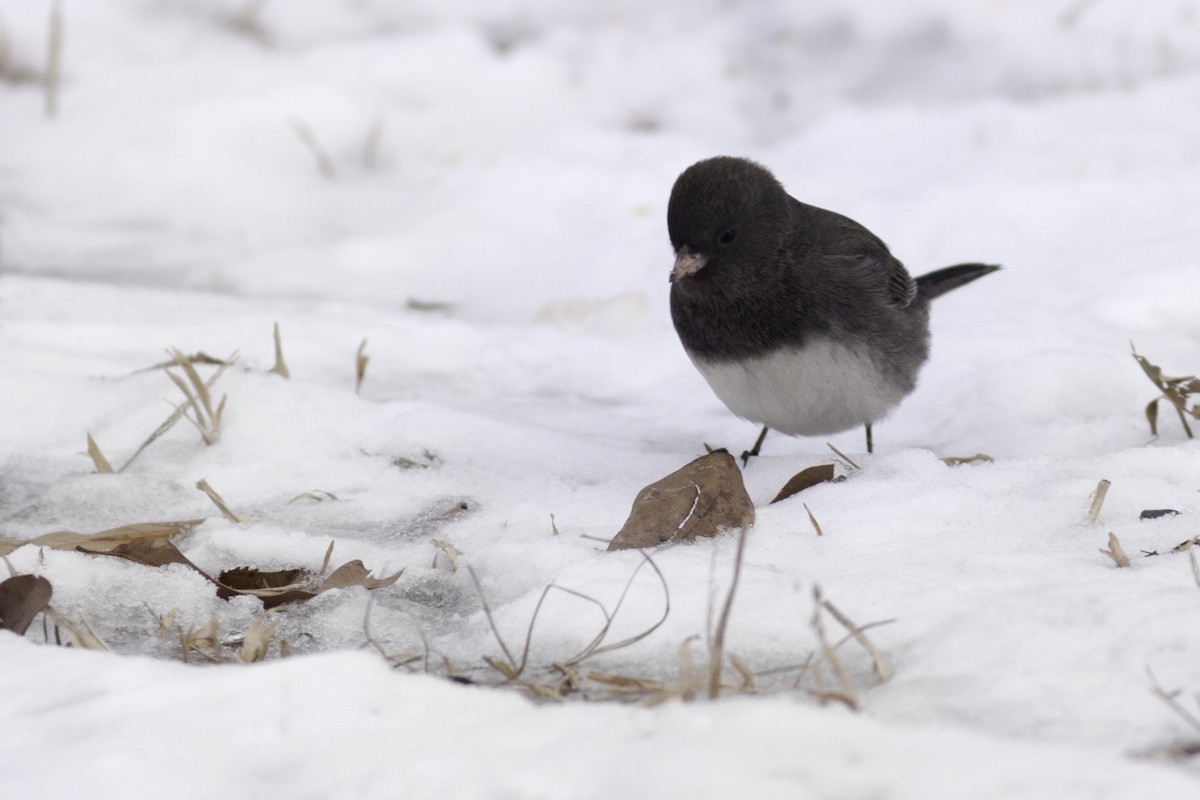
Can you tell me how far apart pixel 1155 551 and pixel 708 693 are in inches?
37.2

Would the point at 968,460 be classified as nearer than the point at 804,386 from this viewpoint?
Yes

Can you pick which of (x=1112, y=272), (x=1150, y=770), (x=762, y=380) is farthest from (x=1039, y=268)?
(x=1150, y=770)

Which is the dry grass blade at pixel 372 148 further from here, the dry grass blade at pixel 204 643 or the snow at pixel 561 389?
the dry grass blade at pixel 204 643

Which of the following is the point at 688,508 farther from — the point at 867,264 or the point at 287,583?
the point at 867,264

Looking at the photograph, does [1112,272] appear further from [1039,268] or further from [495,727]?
[495,727]

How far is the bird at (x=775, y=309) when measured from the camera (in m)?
2.97

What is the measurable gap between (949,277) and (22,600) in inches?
117

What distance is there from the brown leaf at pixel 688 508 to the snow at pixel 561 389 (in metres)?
0.07

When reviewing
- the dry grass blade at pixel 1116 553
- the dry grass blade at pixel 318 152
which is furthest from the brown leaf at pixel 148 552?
the dry grass blade at pixel 318 152

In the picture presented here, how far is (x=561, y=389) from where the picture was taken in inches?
146

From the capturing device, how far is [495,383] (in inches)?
146

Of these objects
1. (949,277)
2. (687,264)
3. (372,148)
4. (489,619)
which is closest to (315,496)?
(489,619)

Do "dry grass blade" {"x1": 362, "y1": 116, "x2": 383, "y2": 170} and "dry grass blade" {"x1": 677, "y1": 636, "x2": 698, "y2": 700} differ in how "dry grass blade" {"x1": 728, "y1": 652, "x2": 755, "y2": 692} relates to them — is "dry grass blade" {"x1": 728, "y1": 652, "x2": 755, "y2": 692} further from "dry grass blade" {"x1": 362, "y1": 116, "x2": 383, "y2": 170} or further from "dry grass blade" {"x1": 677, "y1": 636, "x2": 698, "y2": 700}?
"dry grass blade" {"x1": 362, "y1": 116, "x2": 383, "y2": 170}

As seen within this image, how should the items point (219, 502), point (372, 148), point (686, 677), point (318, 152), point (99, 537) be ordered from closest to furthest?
point (686, 677) → point (99, 537) → point (219, 502) → point (318, 152) → point (372, 148)
